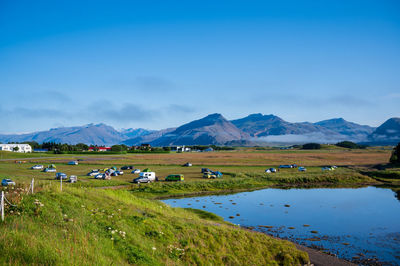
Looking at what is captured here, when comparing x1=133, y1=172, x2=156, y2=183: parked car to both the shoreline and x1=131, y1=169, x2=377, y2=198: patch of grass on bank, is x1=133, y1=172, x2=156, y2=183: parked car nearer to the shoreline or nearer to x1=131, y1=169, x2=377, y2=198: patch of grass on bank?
x1=131, y1=169, x2=377, y2=198: patch of grass on bank

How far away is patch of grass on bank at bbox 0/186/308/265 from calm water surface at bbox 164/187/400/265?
28.0ft

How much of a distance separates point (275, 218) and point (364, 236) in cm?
1162

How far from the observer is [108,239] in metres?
14.7

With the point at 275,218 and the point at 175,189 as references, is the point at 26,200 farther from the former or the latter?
the point at 175,189

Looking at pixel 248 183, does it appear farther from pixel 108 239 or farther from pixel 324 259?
pixel 108 239

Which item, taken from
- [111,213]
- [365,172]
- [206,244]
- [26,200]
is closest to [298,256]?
[206,244]

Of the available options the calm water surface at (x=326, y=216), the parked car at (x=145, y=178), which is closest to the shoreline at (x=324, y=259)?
the calm water surface at (x=326, y=216)

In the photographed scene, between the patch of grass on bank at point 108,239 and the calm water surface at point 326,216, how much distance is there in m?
8.52

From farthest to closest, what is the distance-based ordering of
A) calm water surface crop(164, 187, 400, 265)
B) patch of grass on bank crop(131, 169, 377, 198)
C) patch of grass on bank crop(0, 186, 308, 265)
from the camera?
1. patch of grass on bank crop(131, 169, 377, 198)
2. calm water surface crop(164, 187, 400, 265)
3. patch of grass on bank crop(0, 186, 308, 265)

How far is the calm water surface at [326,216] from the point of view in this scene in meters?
29.8

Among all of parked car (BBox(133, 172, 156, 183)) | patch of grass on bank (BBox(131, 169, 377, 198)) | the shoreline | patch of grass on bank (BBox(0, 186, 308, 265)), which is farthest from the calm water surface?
parked car (BBox(133, 172, 156, 183))

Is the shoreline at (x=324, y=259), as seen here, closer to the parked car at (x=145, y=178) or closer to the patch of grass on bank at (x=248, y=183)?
the patch of grass on bank at (x=248, y=183)

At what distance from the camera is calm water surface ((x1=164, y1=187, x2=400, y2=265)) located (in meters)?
29.8

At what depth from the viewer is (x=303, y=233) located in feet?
111
